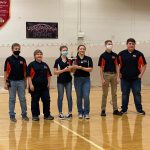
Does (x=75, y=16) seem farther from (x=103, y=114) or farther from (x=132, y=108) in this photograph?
(x=103, y=114)

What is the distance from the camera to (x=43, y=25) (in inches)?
779

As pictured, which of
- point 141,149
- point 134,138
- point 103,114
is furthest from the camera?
point 103,114

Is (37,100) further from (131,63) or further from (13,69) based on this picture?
(131,63)

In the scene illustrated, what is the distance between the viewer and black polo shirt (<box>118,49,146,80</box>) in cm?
968

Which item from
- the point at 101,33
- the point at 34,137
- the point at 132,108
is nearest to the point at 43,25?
the point at 101,33

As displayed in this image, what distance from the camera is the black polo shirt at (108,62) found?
9.43m

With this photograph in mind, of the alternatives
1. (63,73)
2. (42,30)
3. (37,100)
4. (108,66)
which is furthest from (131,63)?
(42,30)

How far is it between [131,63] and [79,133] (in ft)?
9.54

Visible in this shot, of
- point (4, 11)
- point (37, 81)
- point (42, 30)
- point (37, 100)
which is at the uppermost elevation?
point (4, 11)

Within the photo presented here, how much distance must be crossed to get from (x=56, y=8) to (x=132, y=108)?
33.3ft

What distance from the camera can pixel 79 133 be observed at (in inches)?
295

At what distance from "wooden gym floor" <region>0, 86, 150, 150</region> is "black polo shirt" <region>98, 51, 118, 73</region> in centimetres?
116

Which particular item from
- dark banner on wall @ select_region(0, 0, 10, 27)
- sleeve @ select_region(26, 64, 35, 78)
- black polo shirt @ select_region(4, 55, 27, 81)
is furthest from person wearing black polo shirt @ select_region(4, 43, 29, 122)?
dark banner on wall @ select_region(0, 0, 10, 27)

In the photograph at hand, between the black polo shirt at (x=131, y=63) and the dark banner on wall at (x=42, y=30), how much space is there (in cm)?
1056
